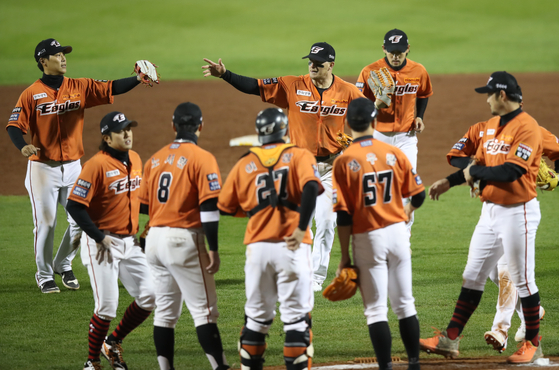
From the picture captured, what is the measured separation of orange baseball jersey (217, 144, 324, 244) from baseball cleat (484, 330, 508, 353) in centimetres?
171

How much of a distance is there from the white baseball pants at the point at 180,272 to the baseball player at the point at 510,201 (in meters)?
1.68

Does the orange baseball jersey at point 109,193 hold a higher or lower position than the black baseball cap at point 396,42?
lower

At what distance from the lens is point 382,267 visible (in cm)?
425

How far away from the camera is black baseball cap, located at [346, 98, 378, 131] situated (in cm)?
429

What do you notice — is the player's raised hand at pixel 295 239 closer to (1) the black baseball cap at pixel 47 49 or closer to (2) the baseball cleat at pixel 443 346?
(2) the baseball cleat at pixel 443 346

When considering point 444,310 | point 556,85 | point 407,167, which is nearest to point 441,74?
point 556,85

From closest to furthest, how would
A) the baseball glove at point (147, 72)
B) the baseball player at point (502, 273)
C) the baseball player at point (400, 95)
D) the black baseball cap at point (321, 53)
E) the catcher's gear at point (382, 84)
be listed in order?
the baseball player at point (502, 273) < the black baseball cap at point (321, 53) < the baseball glove at point (147, 72) < the catcher's gear at point (382, 84) < the baseball player at point (400, 95)

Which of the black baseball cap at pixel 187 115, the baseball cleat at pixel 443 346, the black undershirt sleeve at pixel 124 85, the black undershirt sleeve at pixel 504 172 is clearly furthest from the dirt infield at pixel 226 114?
the black baseball cap at pixel 187 115

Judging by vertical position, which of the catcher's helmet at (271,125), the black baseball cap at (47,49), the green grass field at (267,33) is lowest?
the catcher's helmet at (271,125)

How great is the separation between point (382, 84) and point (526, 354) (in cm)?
334

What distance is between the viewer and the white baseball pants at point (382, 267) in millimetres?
4230

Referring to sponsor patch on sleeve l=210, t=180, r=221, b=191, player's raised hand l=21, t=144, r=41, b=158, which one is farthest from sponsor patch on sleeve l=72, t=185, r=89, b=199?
player's raised hand l=21, t=144, r=41, b=158

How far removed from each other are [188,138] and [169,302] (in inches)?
41.0

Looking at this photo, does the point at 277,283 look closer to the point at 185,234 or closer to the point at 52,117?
the point at 185,234
